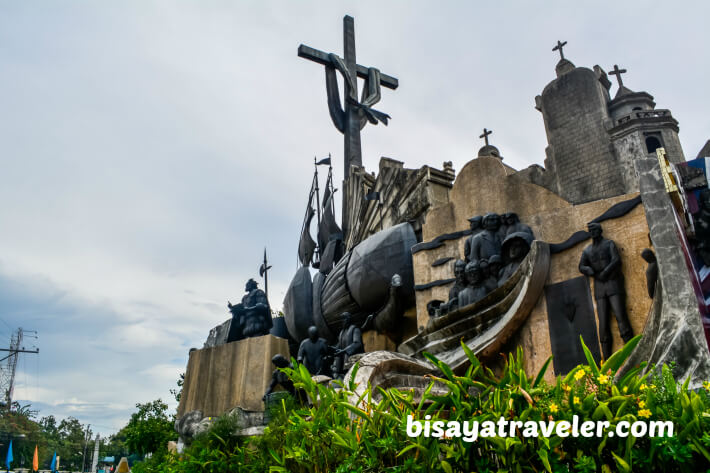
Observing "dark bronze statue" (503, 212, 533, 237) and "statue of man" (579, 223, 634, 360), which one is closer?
"statue of man" (579, 223, 634, 360)

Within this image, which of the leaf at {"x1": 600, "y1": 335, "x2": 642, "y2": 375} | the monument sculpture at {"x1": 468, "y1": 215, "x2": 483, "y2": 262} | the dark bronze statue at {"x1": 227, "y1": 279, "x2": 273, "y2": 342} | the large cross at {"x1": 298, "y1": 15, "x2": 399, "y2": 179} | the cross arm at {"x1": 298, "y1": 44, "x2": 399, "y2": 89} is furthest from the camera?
the cross arm at {"x1": 298, "y1": 44, "x2": 399, "y2": 89}

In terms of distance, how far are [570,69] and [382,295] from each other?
74.1 feet

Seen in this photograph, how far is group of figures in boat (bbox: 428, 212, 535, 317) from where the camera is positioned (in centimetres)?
668

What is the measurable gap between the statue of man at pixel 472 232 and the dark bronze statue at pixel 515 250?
536mm

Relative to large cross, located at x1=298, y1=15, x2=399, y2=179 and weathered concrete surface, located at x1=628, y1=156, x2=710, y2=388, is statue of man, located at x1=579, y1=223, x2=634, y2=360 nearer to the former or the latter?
weathered concrete surface, located at x1=628, y1=156, x2=710, y2=388

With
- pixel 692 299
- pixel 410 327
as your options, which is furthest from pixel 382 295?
pixel 692 299

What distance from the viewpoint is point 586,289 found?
5910 mm

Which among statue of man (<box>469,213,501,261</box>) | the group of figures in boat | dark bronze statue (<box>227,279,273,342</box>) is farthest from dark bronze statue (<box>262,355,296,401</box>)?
statue of man (<box>469,213,501,261</box>)

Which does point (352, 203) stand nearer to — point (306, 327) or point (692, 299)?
point (306, 327)

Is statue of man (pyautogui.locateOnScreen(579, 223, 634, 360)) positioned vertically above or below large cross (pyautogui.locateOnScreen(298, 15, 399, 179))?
below

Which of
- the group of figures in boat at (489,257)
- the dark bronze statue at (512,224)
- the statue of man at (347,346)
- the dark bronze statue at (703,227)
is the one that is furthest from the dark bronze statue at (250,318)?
the dark bronze statue at (703,227)

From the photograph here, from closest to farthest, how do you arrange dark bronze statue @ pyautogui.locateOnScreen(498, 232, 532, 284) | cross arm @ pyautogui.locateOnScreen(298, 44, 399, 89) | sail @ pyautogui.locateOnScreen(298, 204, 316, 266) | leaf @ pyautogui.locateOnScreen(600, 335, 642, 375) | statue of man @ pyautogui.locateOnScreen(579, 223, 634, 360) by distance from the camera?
1. leaf @ pyautogui.locateOnScreen(600, 335, 642, 375)
2. statue of man @ pyautogui.locateOnScreen(579, 223, 634, 360)
3. dark bronze statue @ pyautogui.locateOnScreen(498, 232, 532, 284)
4. sail @ pyautogui.locateOnScreen(298, 204, 316, 266)
5. cross arm @ pyautogui.locateOnScreen(298, 44, 399, 89)

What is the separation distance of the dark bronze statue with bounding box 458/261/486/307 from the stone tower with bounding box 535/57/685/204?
742 inches

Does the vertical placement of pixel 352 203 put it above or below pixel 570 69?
below
